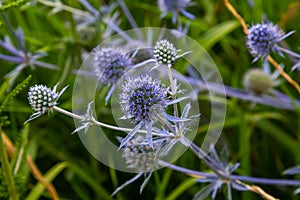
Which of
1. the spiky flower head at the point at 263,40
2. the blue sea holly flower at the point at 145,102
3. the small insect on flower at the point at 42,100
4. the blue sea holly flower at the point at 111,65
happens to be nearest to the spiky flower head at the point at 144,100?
the blue sea holly flower at the point at 145,102

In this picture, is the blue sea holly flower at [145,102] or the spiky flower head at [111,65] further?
the spiky flower head at [111,65]

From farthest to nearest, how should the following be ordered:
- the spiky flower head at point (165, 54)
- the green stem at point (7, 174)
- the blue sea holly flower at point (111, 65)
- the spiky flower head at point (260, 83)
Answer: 1. the spiky flower head at point (260, 83)
2. the blue sea holly flower at point (111, 65)
3. the green stem at point (7, 174)
4. the spiky flower head at point (165, 54)

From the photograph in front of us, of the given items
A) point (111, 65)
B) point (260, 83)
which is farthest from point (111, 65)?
point (260, 83)

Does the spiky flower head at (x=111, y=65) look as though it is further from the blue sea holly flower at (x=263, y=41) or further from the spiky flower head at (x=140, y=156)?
the blue sea holly flower at (x=263, y=41)

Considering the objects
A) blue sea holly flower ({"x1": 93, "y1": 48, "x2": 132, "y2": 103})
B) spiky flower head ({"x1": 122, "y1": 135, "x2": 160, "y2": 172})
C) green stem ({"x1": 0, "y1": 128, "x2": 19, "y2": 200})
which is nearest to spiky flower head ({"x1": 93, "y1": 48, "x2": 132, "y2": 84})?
blue sea holly flower ({"x1": 93, "y1": 48, "x2": 132, "y2": 103})

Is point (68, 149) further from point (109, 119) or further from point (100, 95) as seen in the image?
point (100, 95)

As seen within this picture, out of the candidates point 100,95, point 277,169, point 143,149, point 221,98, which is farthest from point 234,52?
point 143,149

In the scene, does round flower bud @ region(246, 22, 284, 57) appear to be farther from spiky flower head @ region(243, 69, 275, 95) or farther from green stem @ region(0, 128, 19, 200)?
green stem @ region(0, 128, 19, 200)
